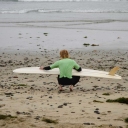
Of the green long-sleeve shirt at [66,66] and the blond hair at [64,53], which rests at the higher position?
the blond hair at [64,53]

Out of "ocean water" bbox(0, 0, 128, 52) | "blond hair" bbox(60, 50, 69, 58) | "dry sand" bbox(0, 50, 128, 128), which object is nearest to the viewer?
"dry sand" bbox(0, 50, 128, 128)

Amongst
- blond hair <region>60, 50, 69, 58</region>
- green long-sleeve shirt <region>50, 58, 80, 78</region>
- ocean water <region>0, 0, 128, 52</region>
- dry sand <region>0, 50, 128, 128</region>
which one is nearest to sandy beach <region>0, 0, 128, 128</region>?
dry sand <region>0, 50, 128, 128</region>

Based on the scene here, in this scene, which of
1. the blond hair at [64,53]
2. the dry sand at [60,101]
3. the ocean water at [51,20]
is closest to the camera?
the dry sand at [60,101]

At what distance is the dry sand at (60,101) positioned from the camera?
18.4ft

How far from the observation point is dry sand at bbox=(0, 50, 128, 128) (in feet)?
18.4

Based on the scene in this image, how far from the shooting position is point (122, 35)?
21891 millimetres

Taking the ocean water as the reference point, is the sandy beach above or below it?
below

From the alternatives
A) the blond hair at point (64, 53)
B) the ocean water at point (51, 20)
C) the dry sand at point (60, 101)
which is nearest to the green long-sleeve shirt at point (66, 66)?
the blond hair at point (64, 53)

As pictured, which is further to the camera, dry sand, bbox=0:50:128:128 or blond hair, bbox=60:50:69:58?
blond hair, bbox=60:50:69:58

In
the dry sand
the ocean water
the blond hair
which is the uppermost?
the ocean water

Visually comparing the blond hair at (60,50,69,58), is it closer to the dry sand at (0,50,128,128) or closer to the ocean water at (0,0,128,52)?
the dry sand at (0,50,128,128)

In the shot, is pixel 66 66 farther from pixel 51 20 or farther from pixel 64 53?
pixel 51 20

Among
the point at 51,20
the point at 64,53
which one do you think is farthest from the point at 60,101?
the point at 51,20

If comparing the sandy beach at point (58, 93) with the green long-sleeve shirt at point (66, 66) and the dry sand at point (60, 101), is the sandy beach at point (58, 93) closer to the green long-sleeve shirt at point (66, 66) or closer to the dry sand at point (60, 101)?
the dry sand at point (60, 101)
